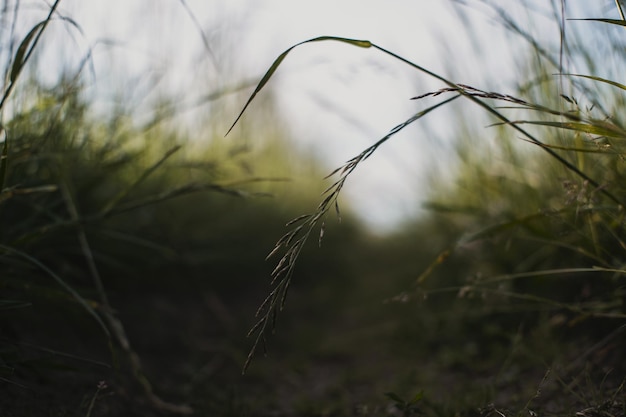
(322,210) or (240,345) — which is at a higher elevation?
(322,210)

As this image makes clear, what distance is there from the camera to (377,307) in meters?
2.75

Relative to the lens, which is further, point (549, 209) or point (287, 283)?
point (549, 209)

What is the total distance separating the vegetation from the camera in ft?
3.72

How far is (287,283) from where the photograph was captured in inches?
32.6

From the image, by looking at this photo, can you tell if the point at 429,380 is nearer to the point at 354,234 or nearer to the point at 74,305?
the point at 74,305

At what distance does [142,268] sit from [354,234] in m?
3.09

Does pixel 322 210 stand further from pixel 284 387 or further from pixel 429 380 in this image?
pixel 284 387

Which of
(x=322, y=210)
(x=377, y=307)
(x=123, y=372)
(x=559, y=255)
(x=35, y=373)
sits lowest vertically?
(x=377, y=307)

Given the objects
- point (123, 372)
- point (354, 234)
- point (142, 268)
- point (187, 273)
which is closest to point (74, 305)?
point (123, 372)

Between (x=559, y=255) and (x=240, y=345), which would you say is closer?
(x=559, y=255)

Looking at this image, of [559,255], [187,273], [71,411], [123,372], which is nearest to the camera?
[71,411]

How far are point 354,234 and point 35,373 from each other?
3.86 meters

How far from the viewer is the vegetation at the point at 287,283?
1135 millimetres

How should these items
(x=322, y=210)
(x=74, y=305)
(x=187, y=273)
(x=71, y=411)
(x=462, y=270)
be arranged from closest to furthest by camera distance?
(x=322, y=210) → (x=71, y=411) → (x=74, y=305) → (x=187, y=273) → (x=462, y=270)
